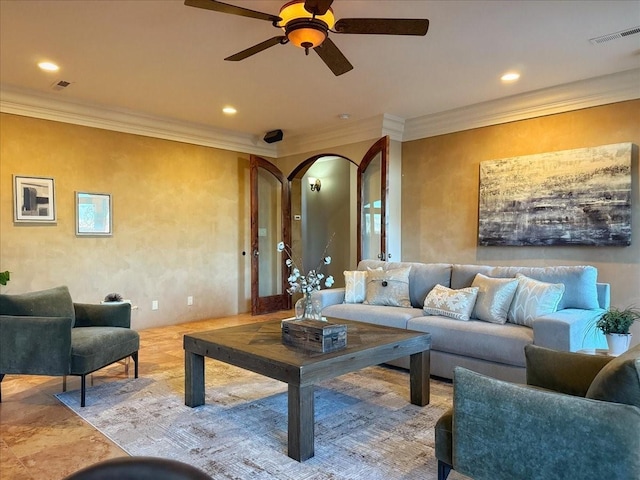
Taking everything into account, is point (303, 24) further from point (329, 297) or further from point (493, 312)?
point (329, 297)

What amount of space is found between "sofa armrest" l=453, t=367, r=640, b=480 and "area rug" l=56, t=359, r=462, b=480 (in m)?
0.58

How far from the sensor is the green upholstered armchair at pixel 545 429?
1298 mm

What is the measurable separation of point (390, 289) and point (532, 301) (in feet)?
4.20

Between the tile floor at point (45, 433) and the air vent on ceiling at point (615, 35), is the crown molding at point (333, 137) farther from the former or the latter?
the tile floor at point (45, 433)

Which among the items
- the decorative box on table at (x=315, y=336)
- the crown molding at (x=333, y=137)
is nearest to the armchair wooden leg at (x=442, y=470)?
the decorative box on table at (x=315, y=336)

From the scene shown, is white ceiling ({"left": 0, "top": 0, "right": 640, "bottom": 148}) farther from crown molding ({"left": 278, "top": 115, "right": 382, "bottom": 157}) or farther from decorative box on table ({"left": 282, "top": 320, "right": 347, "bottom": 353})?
decorative box on table ({"left": 282, "top": 320, "right": 347, "bottom": 353})

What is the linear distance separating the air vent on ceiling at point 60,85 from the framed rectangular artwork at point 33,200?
954 mm

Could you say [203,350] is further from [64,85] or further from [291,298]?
[291,298]

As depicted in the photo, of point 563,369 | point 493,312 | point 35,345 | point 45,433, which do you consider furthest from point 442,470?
point 35,345

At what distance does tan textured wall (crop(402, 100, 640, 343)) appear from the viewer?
4027 millimetres

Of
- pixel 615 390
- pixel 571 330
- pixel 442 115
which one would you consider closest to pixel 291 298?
pixel 442 115

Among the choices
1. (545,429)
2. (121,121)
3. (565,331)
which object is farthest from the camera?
(121,121)

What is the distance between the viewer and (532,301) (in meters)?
3.17

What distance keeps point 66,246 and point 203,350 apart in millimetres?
2938
